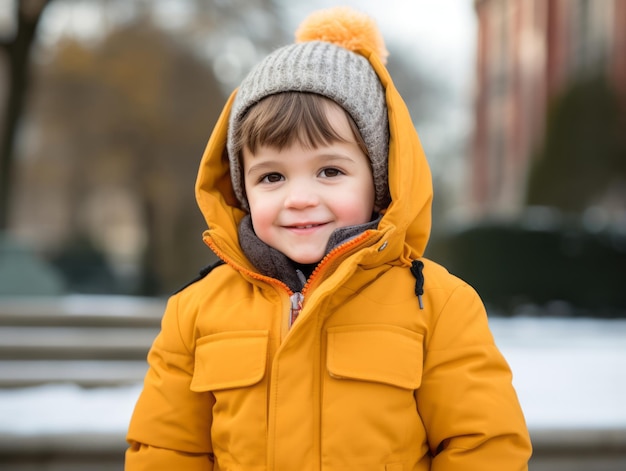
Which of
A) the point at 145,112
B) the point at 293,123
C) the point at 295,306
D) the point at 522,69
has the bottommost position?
the point at 295,306

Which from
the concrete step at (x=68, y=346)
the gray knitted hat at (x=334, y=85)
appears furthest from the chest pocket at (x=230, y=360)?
the concrete step at (x=68, y=346)

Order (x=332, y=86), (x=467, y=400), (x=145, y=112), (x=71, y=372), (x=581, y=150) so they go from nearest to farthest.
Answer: (x=467, y=400)
(x=332, y=86)
(x=71, y=372)
(x=581, y=150)
(x=145, y=112)

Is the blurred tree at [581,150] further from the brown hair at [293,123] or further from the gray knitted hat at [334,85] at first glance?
the brown hair at [293,123]

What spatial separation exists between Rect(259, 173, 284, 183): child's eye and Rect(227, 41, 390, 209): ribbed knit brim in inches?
5.3

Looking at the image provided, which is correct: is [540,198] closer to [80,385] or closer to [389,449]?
[80,385]

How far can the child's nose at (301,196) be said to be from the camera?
162cm

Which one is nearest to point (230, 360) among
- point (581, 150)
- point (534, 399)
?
point (534, 399)

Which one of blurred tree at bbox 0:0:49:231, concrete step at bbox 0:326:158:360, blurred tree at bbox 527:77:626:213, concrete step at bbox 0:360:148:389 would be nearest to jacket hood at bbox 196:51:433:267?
concrete step at bbox 0:360:148:389

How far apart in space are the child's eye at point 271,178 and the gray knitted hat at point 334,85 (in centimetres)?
13

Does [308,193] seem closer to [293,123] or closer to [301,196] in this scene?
[301,196]

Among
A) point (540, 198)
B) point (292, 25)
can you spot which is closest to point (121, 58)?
point (292, 25)

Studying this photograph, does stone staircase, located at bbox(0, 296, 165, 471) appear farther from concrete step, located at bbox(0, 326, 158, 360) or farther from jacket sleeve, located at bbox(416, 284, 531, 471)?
jacket sleeve, located at bbox(416, 284, 531, 471)

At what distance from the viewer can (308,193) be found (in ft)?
5.36

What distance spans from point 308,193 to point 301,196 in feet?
0.07
